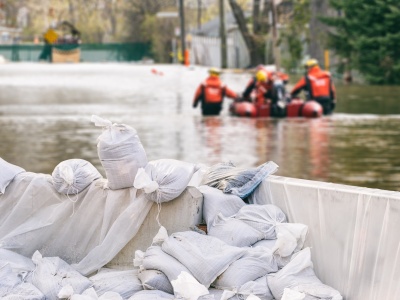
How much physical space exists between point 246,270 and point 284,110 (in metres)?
22.8

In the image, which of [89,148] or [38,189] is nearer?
[38,189]

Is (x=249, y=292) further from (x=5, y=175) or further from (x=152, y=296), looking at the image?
(x=5, y=175)

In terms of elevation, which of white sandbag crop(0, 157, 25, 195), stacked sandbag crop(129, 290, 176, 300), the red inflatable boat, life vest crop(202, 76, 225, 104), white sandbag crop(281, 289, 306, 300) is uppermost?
white sandbag crop(0, 157, 25, 195)

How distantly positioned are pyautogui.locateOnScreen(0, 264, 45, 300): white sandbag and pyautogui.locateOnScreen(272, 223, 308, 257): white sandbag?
1.35m

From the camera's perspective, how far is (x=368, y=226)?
7562 mm

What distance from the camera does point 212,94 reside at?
31094 millimetres

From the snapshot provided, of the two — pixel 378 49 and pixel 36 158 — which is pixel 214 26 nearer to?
pixel 378 49

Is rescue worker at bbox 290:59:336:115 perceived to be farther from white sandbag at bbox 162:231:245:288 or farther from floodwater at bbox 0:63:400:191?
white sandbag at bbox 162:231:245:288

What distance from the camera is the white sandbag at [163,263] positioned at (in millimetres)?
7773

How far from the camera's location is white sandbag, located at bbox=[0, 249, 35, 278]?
329 inches

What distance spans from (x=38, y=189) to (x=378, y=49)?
131 feet

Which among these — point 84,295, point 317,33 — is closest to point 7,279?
point 84,295

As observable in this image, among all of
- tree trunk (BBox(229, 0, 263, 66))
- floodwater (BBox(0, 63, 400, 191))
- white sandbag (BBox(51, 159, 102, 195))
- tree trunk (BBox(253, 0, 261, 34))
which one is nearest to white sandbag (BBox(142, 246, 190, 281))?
white sandbag (BBox(51, 159, 102, 195))

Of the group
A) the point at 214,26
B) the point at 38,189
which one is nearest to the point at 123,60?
the point at 214,26
